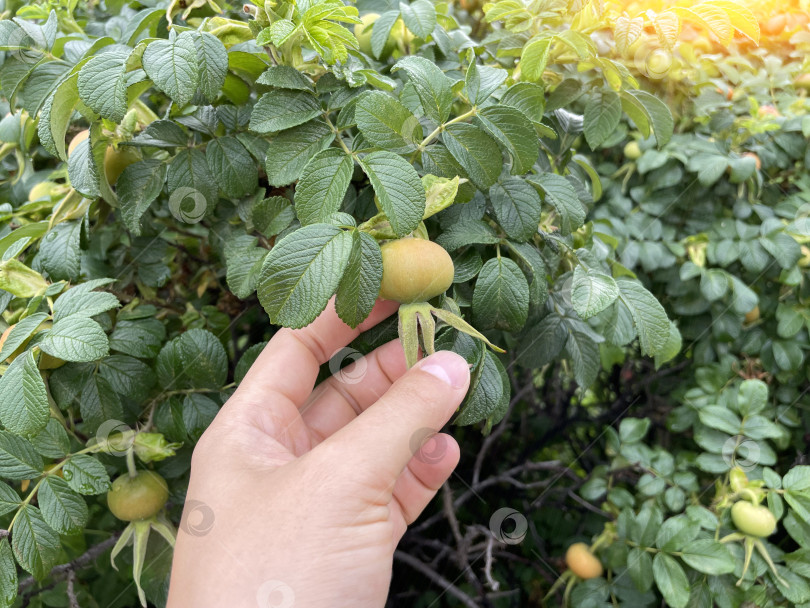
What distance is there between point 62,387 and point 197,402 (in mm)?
238

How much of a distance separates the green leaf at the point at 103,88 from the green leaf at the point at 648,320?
908 millimetres

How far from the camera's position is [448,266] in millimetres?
870

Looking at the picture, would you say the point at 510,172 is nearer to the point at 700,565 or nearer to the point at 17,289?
the point at 17,289

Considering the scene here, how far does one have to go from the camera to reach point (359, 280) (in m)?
0.81

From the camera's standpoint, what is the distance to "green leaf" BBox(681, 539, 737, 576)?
4.55ft

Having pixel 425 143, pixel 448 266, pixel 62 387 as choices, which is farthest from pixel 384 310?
pixel 62 387

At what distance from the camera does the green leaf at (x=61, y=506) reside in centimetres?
101

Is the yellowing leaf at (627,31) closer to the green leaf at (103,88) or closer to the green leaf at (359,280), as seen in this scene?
the green leaf at (359,280)

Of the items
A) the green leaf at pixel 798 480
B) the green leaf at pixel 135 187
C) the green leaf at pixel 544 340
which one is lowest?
the green leaf at pixel 798 480

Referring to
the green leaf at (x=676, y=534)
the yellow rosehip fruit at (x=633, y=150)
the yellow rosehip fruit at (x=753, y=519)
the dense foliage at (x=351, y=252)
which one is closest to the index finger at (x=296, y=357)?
the dense foliage at (x=351, y=252)

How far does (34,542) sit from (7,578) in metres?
0.08

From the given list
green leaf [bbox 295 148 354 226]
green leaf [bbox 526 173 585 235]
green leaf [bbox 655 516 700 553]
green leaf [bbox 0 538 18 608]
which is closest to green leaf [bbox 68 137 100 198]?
green leaf [bbox 295 148 354 226]

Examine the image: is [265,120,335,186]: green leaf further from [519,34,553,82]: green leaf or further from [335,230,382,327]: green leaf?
[519,34,553,82]: green leaf

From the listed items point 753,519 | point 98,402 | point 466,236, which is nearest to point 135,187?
point 98,402
